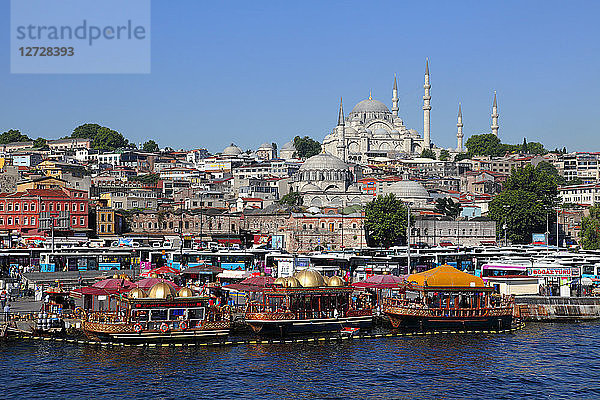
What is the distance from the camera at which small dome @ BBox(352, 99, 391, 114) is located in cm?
15450

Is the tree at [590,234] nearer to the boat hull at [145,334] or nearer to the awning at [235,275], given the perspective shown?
the awning at [235,275]

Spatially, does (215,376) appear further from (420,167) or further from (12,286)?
(420,167)

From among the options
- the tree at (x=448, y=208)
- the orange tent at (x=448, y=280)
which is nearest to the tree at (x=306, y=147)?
the tree at (x=448, y=208)

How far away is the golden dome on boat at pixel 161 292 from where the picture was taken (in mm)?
29062

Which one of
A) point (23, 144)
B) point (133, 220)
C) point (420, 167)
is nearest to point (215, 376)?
point (133, 220)

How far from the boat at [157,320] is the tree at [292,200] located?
209 ft

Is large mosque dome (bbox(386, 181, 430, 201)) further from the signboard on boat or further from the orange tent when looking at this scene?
the orange tent

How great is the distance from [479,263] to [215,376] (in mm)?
32938

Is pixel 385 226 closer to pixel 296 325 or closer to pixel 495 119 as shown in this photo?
pixel 296 325

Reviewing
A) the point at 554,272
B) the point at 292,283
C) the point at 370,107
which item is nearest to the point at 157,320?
the point at 292,283

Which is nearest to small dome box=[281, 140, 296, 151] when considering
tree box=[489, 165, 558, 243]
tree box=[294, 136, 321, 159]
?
tree box=[294, 136, 321, 159]

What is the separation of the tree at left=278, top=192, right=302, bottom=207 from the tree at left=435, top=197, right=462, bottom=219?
15.1 metres

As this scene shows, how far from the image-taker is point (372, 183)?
4173 inches

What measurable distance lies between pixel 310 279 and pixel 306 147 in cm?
12062
